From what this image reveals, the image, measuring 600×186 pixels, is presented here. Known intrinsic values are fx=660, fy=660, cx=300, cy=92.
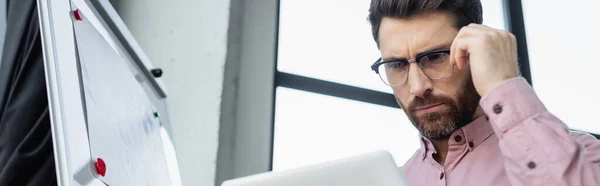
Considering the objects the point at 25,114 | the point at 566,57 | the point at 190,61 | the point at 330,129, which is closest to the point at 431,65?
the point at 25,114

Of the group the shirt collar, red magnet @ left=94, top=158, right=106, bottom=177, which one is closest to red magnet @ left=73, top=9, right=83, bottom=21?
red magnet @ left=94, top=158, right=106, bottom=177

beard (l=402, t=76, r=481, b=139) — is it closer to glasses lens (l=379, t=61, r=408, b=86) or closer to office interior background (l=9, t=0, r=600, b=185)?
glasses lens (l=379, t=61, r=408, b=86)

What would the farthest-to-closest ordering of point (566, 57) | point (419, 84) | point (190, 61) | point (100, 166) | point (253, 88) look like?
point (566, 57), point (253, 88), point (190, 61), point (419, 84), point (100, 166)

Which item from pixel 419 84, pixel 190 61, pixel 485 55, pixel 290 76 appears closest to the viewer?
pixel 485 55

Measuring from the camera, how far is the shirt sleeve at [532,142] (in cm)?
81

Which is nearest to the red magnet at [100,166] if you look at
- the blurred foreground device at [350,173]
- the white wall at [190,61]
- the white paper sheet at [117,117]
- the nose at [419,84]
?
the white paper sheet at [117,117]

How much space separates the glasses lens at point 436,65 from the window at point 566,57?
1.47m

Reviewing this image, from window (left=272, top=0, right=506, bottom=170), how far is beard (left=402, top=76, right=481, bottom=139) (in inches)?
30.7

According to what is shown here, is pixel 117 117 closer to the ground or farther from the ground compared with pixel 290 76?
farther from the ground

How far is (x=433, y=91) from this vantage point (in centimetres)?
105

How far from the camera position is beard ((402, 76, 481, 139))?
3.44 feet

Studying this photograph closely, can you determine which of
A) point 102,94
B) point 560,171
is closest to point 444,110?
point 560,171

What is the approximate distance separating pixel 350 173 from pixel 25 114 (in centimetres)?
52

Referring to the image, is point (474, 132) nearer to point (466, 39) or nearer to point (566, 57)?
point (466, 39)
